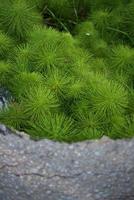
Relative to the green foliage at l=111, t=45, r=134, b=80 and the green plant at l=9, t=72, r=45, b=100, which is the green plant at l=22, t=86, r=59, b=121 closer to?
the green plant at l=9, t=72, r=45, b=100

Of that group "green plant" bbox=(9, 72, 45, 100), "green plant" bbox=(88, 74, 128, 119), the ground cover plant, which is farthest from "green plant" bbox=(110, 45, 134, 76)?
"green plant" bbox=(9, 72, 45, 100)

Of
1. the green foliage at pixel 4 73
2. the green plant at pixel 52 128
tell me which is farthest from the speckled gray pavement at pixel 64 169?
the green foliage at pixel 4 73

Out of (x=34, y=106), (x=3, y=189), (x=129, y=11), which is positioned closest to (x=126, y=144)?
(x=34, y=106)

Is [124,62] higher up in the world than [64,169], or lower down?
higher up

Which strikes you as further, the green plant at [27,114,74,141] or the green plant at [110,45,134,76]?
the green plant at [110,45,134,76]

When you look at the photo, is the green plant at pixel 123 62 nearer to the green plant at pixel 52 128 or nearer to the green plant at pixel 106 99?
the green plant at pixel 106 99

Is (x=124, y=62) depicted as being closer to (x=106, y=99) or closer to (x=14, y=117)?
(x=106, y=99)

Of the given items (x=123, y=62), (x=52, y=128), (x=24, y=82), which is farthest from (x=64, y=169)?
(x=123, y=62)
